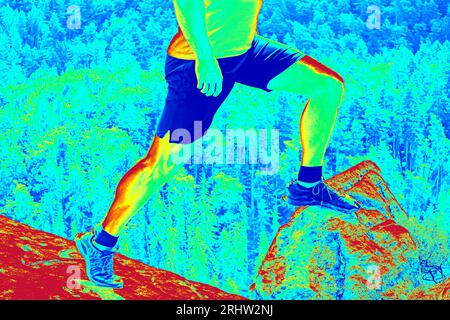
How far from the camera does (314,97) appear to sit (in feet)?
14.3

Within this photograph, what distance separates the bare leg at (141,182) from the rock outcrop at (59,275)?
29cm

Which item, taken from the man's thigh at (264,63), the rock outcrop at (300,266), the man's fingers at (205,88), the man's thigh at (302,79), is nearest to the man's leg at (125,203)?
the rock outcrop at (300,266)

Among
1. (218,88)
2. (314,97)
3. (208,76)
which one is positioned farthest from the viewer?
(314,97)

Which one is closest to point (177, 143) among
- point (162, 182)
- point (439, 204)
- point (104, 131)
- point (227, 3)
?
point (162, 182)

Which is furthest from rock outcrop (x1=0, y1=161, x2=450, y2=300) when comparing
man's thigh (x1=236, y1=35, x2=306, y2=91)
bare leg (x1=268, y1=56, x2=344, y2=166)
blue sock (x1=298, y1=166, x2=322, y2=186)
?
man's thigh (x1=236, y1=35, x2=306, y2=91)

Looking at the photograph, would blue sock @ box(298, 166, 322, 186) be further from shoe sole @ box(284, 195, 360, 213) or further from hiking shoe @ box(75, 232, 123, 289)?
hiking shoe @ box(75, 232, 123, 289)

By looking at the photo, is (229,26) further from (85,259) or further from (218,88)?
→ (85,259)

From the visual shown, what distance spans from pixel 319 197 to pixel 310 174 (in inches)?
5.8

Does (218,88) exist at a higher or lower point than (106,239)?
higher

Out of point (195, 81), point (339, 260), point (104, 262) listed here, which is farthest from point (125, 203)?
point (339, 260)

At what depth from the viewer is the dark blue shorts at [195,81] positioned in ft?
14.0

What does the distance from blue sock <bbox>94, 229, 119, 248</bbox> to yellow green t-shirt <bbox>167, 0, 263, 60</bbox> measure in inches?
43.9

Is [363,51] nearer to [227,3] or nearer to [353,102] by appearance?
[353,102]
